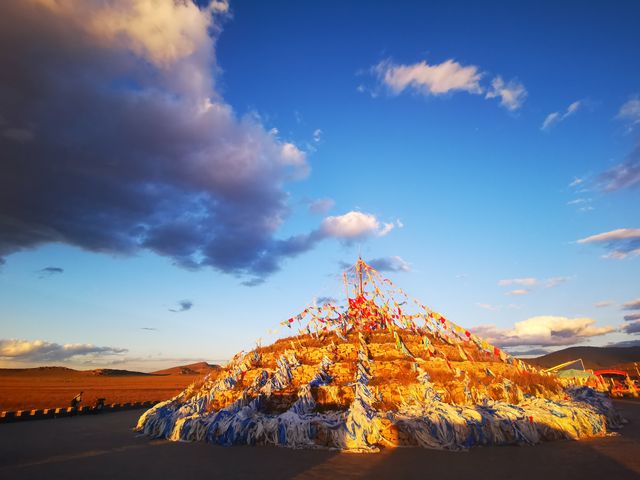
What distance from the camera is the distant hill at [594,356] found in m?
125

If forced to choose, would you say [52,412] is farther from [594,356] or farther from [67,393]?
[594,356]

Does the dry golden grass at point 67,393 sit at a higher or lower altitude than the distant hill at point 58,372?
lower

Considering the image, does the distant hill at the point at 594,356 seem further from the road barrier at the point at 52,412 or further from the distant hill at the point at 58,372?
the distant hill at the point at 58,372

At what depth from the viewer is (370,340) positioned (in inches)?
875

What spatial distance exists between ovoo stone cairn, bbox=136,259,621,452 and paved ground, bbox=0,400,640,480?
0.72 meters

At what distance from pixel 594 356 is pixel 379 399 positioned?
16430cm

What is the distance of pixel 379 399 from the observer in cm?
1513

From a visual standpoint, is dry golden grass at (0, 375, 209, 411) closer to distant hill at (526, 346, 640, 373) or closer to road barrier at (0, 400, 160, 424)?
road barrier at (0, 400, 160, 424)

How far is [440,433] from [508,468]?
2.86m

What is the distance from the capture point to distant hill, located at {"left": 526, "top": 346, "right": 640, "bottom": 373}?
125 metres

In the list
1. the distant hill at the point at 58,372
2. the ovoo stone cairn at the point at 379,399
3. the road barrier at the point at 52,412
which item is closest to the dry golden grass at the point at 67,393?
the road barrier at the point at 52,412

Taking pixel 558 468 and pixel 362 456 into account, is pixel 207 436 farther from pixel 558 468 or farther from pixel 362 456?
pixel 558 468

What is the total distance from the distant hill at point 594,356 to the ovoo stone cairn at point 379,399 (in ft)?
388

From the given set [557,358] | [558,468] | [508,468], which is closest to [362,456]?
[508,468]
